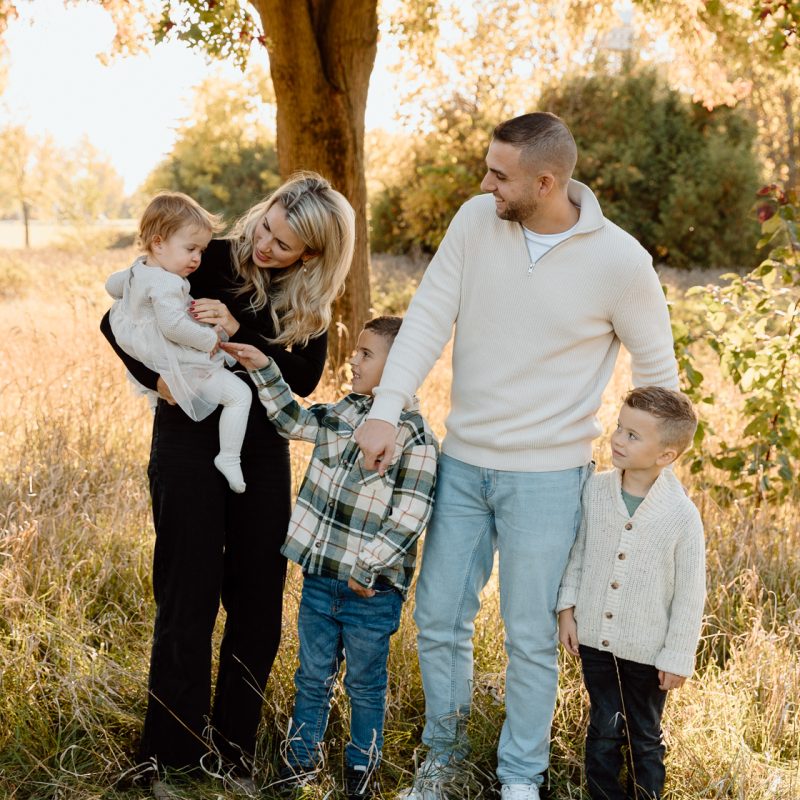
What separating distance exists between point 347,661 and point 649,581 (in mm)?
982

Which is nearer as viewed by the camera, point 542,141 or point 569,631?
point 542,141

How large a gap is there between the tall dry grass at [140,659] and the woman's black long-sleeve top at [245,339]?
996mm

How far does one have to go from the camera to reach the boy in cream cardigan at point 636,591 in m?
2.68

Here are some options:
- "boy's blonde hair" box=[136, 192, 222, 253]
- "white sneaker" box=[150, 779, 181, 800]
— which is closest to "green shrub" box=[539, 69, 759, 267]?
"boy's blonde hair" box=[136, 192, 222, 253]

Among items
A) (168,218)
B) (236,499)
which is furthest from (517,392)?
(168,218)

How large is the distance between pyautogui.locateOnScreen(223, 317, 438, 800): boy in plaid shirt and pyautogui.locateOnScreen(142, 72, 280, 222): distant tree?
26.3 m

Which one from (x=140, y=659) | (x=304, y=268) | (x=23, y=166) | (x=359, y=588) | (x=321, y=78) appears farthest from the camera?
(x=23, y=166)

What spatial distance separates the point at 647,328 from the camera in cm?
281

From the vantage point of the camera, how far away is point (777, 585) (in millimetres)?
4250

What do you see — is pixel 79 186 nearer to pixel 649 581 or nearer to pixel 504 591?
pixel 504 591

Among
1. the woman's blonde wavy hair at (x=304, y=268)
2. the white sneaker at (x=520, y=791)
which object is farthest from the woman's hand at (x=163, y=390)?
the white sneaker at (x=520, y=791)

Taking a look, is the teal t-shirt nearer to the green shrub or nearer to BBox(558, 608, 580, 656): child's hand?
BBox(558, 608, 580, 656): child's hand

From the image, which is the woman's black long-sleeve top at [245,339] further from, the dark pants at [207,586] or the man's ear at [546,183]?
the man's ear at [546,183]

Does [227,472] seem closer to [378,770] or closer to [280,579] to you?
[280,579]
